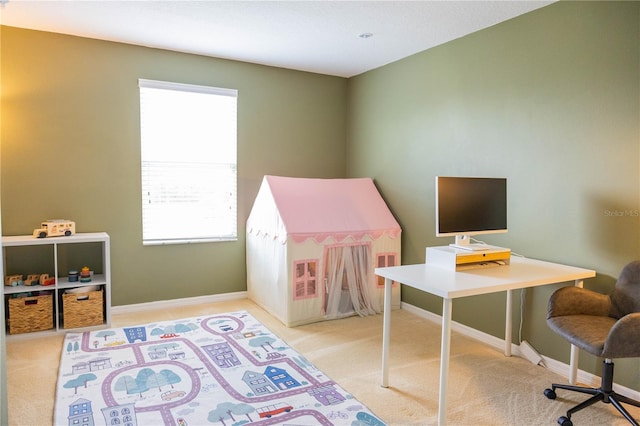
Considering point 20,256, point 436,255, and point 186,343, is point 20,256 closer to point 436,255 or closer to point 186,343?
point 186,343

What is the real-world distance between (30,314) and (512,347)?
12.5 ft

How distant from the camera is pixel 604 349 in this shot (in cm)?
220

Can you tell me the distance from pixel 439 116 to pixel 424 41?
0.67 meters

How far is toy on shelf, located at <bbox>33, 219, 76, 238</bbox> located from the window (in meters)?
0.69

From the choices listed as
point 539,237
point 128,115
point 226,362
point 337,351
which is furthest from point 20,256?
point 539,237

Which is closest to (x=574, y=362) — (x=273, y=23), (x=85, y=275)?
(x=273, y=23)

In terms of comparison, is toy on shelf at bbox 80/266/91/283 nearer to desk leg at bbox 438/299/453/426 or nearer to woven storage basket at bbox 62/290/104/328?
woven storage basket at bbox 62/290/104/328

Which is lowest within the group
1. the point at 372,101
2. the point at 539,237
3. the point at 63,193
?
the point at 539,237

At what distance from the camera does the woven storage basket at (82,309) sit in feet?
11.9

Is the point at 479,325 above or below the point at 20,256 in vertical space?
below

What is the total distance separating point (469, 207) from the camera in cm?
303

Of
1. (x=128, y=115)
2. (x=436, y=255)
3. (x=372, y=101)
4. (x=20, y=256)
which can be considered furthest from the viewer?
(x=372, y=101)

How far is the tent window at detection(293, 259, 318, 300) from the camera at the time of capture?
12.7ft

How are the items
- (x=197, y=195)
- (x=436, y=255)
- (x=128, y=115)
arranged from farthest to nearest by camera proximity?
(x=197, y=195), (x=128, y=115), (x=436, y=255)
